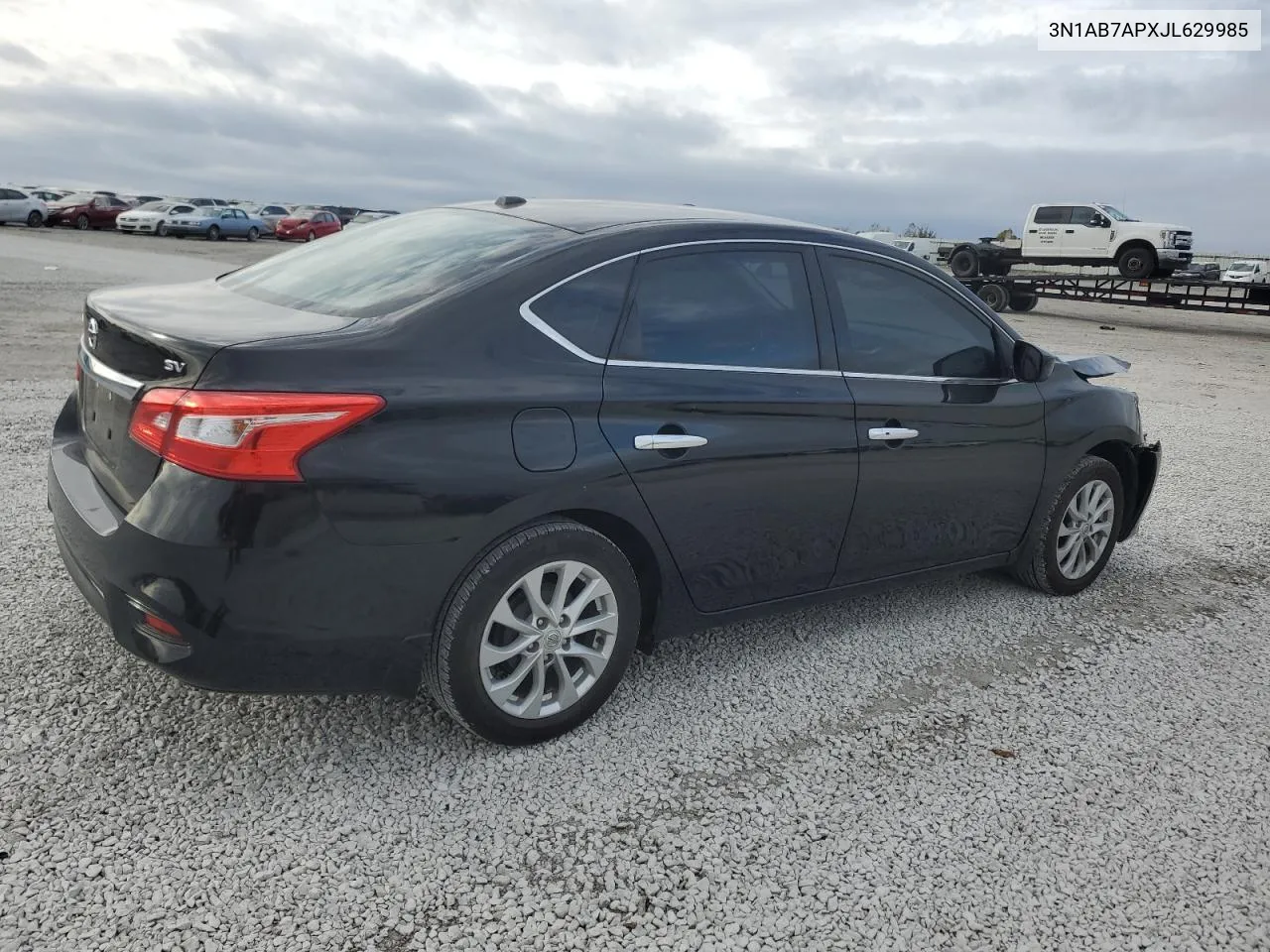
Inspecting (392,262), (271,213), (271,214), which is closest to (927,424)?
(392,262)

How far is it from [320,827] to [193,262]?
25.6 m

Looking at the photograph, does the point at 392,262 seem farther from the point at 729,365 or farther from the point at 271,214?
the point at 271,214

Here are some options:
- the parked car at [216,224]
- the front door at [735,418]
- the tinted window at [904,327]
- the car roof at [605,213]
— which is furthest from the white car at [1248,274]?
the parked car at [216,224]

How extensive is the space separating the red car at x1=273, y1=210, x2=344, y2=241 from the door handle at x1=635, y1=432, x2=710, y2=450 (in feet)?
136

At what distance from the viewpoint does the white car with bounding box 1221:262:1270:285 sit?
2231 centimetres

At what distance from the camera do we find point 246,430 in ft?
8.46

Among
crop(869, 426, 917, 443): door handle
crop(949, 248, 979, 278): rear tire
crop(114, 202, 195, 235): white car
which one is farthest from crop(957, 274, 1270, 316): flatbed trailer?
crop(114, 202, 195, 235): white car

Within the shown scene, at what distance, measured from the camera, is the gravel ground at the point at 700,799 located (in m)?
2.49

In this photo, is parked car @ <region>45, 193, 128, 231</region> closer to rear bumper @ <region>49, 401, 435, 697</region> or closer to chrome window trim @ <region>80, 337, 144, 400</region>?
chrome window trim @ <region>80, 337, 144, 400</region>

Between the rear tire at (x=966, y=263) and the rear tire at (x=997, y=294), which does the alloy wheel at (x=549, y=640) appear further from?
the rear tire at (x=966, y=263)

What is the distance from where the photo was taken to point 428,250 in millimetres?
3455

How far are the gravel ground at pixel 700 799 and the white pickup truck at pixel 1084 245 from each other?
74.9 feet

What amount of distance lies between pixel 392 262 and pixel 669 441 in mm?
1124

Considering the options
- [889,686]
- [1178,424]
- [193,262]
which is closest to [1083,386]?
[889,686]
